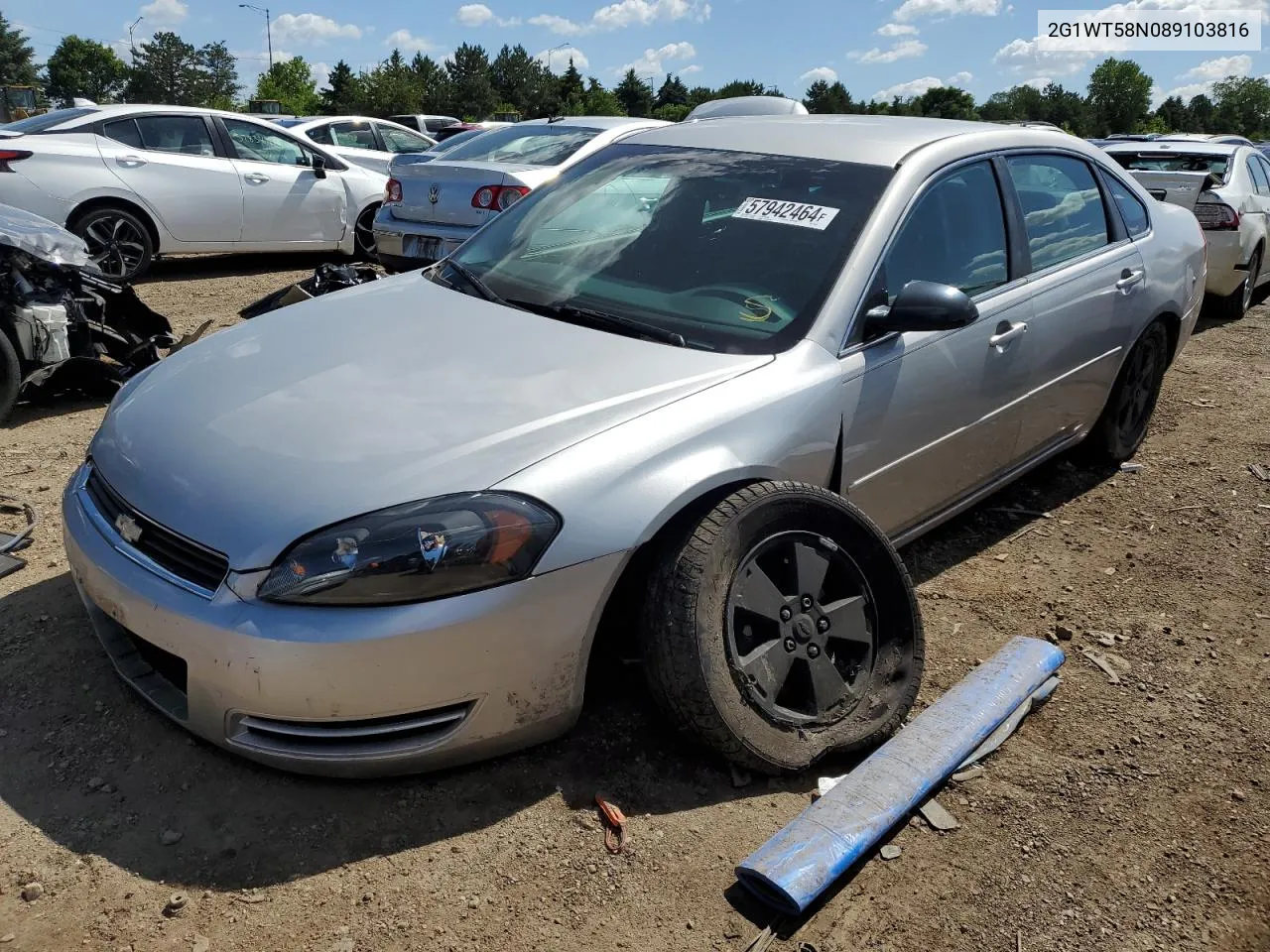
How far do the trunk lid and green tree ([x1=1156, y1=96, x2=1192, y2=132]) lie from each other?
88.3m

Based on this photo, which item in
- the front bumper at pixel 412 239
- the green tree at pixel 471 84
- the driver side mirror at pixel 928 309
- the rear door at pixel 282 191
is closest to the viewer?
the driver side mirror at pixel 928 309

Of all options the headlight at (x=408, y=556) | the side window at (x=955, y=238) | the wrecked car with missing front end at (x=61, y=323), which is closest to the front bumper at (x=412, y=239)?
the wrecked car with missing front end at (x=61, y=323)

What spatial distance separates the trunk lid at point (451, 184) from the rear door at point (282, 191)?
2013mm

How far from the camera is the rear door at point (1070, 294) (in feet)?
13.1

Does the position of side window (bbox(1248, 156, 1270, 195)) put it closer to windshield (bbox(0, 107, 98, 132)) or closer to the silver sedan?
the silver sedan

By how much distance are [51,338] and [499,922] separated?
167 inches

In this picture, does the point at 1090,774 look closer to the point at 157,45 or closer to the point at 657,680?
the point at 657,680

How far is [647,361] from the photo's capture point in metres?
2.94

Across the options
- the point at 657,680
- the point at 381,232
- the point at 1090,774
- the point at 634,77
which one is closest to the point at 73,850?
the point at 657,680

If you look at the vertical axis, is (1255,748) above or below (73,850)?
below

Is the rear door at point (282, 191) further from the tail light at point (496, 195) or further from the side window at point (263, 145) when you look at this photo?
the tail light at point (496, 195)

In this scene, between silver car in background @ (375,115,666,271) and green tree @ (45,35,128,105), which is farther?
green tree @ (45,35,128,105)

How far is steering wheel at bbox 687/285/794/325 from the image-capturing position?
3.15 m

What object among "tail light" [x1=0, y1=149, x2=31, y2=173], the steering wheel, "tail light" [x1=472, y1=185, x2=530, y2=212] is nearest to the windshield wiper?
the steering wheel
